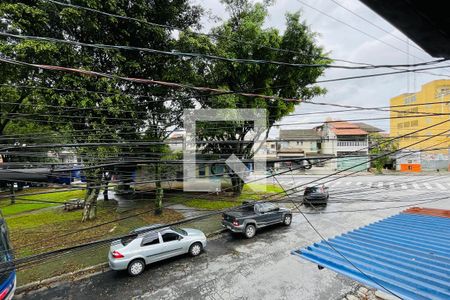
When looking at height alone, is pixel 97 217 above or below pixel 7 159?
below

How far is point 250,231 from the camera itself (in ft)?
32.6

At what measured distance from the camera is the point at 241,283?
6.34m

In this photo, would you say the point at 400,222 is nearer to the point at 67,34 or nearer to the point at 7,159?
the point at 67,34

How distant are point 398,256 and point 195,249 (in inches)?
242

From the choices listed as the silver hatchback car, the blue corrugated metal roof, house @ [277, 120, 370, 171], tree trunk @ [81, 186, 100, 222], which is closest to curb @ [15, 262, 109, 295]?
the silver hatchback car

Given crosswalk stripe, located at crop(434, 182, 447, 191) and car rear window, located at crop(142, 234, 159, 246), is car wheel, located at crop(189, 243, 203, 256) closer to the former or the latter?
car rear window, located at crop(142, 234, 159, 246)

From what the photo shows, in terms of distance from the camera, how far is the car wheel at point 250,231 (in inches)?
385

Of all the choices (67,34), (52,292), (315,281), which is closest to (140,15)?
(67,34)

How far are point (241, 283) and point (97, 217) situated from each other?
9.93 metres

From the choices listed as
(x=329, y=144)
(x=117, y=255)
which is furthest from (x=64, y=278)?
(x=329, y=144)

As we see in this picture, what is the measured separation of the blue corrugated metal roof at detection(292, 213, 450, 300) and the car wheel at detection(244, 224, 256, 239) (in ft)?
16.2

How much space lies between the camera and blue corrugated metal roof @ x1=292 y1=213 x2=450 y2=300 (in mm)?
3357

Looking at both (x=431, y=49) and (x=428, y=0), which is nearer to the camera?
(x=428, y=0)

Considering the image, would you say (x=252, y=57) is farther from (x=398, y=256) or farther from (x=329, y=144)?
(x=329, y=144)
